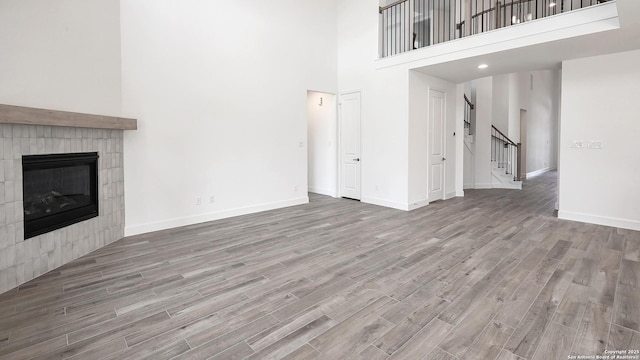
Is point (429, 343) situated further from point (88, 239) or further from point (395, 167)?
point (395, 167)

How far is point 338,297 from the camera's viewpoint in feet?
8.50

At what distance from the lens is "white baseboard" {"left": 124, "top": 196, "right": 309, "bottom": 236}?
A: 4406 mm

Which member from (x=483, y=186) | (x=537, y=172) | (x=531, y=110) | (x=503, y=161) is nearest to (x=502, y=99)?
(x=503, y=161)

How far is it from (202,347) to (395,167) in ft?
16.0

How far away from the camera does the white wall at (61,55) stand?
2875 mm

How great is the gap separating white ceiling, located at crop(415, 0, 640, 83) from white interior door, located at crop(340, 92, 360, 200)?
5.51 ft

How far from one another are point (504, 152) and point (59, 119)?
10.2m

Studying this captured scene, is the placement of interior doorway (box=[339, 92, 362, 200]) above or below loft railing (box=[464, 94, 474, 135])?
below

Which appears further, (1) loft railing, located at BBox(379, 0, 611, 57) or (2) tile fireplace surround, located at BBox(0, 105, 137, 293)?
(1) loft railing, located at BBox(379, 0, 611, 57)

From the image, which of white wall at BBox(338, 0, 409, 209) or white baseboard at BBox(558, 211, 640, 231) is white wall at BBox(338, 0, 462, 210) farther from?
white baseboard at BBox(558, 211, 640, 231)

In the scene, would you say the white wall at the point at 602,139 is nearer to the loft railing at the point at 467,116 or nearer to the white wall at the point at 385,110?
the white wall at the point at 385,110

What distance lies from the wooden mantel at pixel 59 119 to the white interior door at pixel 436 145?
17.6 feet

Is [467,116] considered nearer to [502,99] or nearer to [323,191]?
[502,99]

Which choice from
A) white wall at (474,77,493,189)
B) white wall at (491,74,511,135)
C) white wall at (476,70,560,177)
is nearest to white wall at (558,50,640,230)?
white wall at (476,70,560,177)
